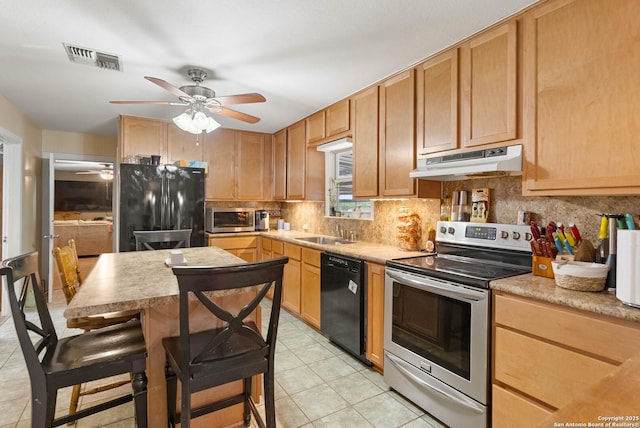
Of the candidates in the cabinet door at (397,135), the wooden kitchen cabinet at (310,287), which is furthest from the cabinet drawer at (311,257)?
the cabinet door at (397,135)

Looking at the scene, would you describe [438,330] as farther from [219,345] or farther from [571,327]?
[219,345]

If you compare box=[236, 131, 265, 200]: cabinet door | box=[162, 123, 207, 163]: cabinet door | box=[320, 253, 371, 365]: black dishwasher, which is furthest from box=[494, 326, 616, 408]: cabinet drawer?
box=[162, 123, 207, 163]: cabinet door

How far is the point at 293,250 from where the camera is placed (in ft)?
11.8

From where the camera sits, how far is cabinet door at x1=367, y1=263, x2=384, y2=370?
2.38m

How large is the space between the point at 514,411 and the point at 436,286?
2.22 feet

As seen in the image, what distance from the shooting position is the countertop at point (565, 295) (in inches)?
49.3

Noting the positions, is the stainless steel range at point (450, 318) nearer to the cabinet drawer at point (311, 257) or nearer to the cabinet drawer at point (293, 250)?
Result: the cabinet drawer at point (311, 257)

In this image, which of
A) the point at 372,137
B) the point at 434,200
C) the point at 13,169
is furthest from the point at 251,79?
the point at 13,169

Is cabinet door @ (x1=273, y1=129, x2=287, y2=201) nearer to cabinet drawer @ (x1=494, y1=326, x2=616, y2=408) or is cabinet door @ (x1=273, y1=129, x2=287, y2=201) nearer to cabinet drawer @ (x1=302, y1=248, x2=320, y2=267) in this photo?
cabinet drawer @ (x1=302, y1=248, x2=320, y2=267)

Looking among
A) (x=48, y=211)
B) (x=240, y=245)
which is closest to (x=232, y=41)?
(x=240, y=245)

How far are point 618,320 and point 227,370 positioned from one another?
5.08 feet

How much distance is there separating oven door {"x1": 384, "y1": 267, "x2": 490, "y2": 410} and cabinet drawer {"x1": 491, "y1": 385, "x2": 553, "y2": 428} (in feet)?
0.20

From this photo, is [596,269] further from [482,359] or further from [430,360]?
[430,360]

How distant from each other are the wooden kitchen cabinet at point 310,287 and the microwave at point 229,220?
1368 millimetres
